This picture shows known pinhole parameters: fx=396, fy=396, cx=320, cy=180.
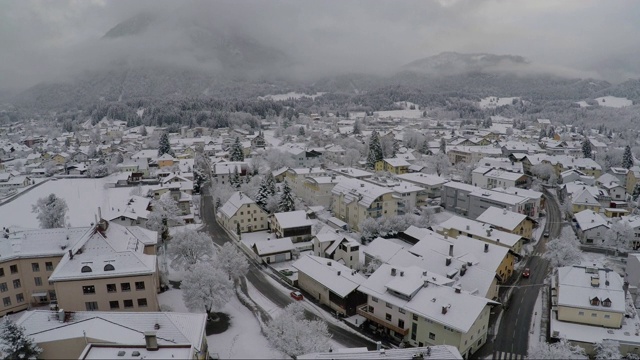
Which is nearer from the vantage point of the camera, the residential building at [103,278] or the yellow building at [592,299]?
the residential building at [103,278]

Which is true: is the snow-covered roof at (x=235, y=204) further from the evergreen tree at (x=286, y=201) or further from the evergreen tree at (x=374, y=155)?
the evergreen tree at (x=374, y=155)

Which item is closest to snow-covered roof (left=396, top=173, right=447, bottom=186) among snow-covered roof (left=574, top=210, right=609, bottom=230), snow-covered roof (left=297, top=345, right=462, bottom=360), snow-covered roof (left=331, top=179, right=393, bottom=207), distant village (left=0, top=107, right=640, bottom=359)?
distant village (left=0, top=107, right=640, bottom=359)

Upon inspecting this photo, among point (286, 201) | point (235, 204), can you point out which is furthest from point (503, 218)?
point (235, 204)

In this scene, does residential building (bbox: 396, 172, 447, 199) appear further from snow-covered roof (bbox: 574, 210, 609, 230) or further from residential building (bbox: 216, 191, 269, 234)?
residential building (bbox: 216, 191, 269, 234)

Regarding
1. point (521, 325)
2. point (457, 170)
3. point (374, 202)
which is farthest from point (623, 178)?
point (521, 325)

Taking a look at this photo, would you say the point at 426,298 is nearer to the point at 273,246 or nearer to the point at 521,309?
the point at 521,309

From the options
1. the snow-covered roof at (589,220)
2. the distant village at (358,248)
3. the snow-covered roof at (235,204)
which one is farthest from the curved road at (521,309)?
the snow-covered roof at (235,204)
